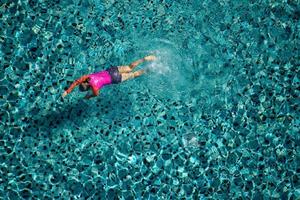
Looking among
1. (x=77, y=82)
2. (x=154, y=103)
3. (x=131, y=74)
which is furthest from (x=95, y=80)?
(x=154, y=103)

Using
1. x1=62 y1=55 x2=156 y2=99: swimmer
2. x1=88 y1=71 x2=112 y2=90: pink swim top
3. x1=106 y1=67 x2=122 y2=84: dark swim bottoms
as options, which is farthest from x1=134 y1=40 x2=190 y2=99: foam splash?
x1=88 y1=71 x2=112 y2=90: pink swim top

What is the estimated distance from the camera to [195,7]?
4.43m

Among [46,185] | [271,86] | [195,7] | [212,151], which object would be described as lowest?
[46,185]

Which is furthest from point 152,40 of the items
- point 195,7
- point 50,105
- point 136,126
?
point 50,105

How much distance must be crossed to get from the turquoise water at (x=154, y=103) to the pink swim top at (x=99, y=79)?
255 millimetres

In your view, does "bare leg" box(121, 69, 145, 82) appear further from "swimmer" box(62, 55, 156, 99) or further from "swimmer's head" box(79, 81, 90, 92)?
"swimmer's head" box(79, 81, 90, 92)

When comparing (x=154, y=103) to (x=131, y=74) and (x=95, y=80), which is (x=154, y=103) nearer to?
(x=131, y=74)

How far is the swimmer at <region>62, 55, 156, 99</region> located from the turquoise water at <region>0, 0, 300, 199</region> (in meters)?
0.11

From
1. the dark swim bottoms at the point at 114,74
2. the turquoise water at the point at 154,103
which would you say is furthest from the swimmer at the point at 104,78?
the turquoise water at the point at 154,103

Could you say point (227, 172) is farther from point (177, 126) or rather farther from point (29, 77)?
point (29, 77)

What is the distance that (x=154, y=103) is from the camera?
13.1ft

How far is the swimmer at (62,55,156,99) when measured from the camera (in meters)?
3.69

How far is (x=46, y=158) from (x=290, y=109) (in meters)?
2.48

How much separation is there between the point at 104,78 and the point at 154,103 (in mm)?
579
